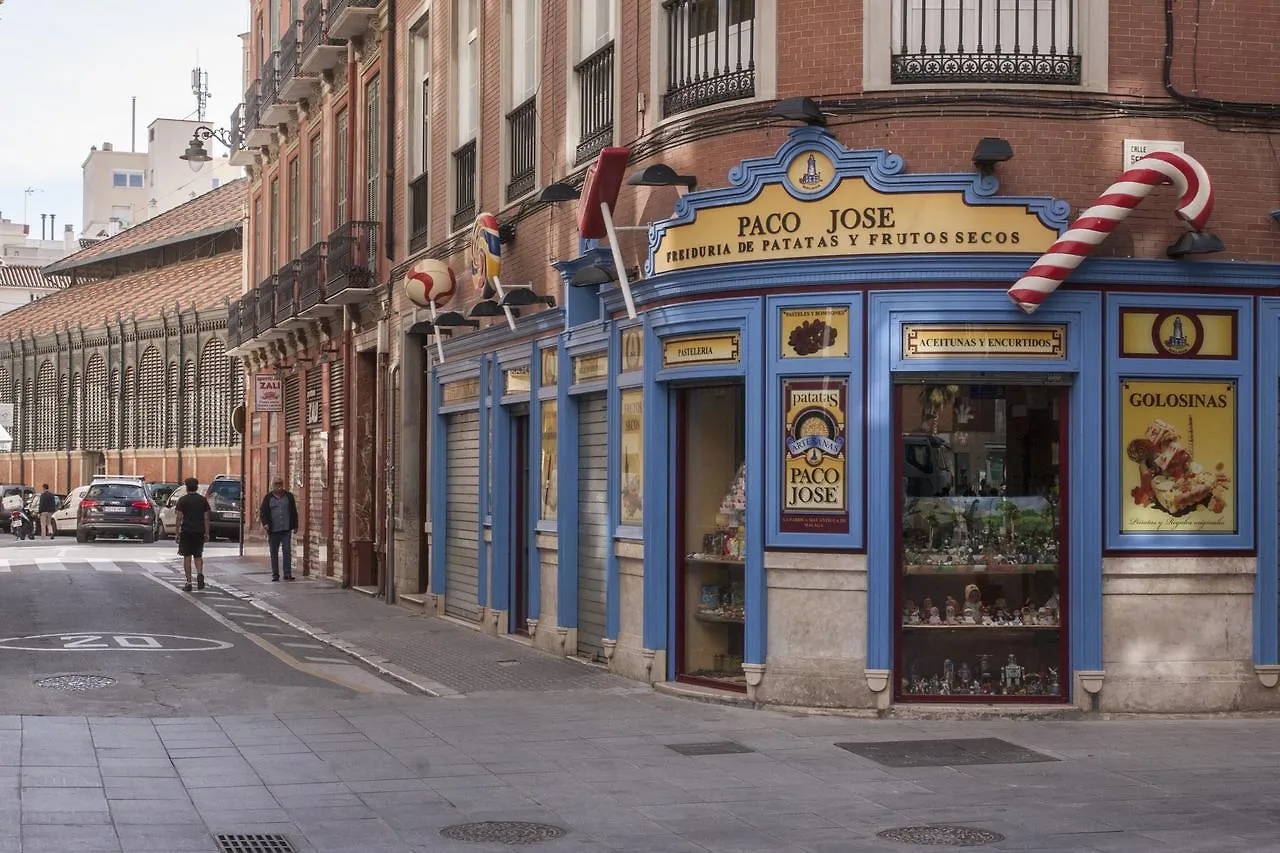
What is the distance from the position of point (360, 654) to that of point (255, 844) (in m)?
9.70

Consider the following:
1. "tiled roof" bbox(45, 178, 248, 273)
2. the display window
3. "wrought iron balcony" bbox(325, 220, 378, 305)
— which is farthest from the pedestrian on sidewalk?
"tiled roof" bbox(45, 178, 248, 273)

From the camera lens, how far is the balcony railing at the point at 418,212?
78.8 ft

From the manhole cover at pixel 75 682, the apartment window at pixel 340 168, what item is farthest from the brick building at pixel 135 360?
the manhole cover at pixel 75 682

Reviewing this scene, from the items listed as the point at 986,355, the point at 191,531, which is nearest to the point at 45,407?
the point at 191,531

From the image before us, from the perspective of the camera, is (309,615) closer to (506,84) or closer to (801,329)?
(506,84)

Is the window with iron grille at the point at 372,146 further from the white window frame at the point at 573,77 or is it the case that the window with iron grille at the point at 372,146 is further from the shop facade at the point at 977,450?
the shop facade at the point at 977,450

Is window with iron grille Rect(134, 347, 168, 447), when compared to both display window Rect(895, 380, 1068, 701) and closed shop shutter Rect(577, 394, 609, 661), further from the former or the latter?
display window Rect(895, 380, 1068, 701)

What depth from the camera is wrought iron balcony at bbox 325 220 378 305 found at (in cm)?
2681

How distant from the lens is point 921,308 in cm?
1302

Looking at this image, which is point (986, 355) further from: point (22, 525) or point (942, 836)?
point (22, 525)

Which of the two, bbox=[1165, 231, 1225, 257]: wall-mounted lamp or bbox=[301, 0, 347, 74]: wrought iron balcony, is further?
bbox=[301, 0, 347, 74]: wrought iron balcony

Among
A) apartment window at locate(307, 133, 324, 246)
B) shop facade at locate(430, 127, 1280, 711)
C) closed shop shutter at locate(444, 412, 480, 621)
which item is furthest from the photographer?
apartment window at locate(307, 133, 324, 246)

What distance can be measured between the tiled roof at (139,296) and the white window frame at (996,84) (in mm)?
50424

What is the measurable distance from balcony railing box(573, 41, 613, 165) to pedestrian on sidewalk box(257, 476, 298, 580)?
1337 centimetres
